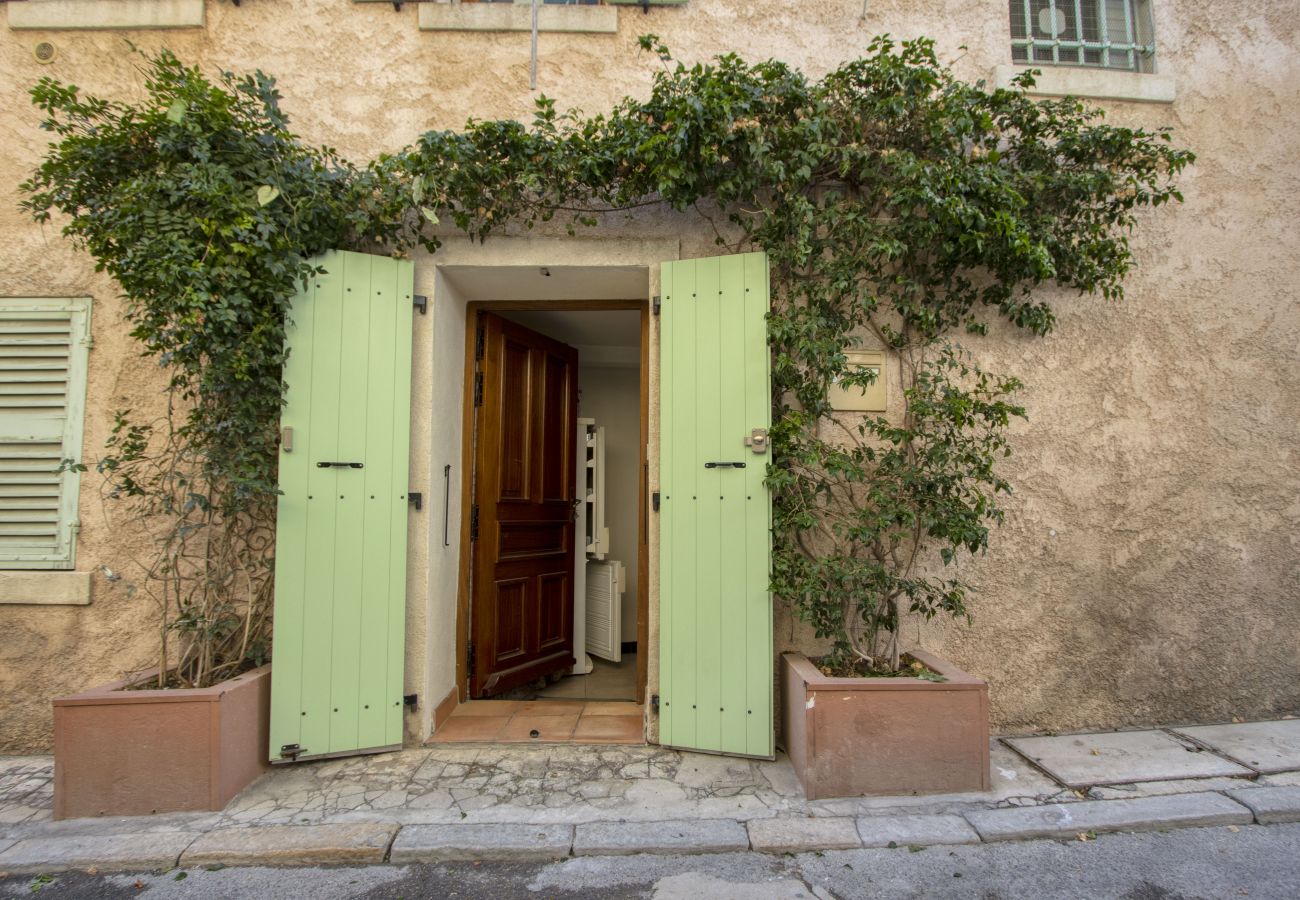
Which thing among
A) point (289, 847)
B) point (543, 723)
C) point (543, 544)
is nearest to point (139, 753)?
point (289, 847)

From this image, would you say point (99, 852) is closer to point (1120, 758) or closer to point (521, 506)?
point (521, 506)

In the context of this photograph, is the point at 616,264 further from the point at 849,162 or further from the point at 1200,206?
the point at 1200,206

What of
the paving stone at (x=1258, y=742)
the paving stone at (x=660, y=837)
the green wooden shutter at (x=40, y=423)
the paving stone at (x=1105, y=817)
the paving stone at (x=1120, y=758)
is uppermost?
the green wooden shutter at (x=40, y=423)

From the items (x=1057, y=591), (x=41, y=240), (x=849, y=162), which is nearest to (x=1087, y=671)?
(x=1057, y=591)

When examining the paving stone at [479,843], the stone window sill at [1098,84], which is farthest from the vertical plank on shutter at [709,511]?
the stone window sill at [1098,84]

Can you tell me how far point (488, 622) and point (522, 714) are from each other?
0.58 metres

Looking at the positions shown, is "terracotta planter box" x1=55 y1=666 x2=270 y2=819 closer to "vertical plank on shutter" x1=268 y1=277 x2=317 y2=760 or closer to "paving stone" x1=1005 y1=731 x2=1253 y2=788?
"vertical plank on shutter" x1=268 y1=277 x2=317 y2=760

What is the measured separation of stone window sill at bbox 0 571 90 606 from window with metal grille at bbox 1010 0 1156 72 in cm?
565

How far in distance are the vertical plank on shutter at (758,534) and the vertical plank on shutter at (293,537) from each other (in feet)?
6.73

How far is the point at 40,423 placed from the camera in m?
3.45

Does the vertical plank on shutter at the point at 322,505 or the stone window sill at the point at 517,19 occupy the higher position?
the stone window sill at the point at 517,19

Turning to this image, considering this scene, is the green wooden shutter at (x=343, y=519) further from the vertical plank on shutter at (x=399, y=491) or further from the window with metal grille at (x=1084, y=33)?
the window with metal grille at (x=1084, y=33)

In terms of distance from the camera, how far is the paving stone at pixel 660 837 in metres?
2.50

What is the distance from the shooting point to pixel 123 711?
2.72m
